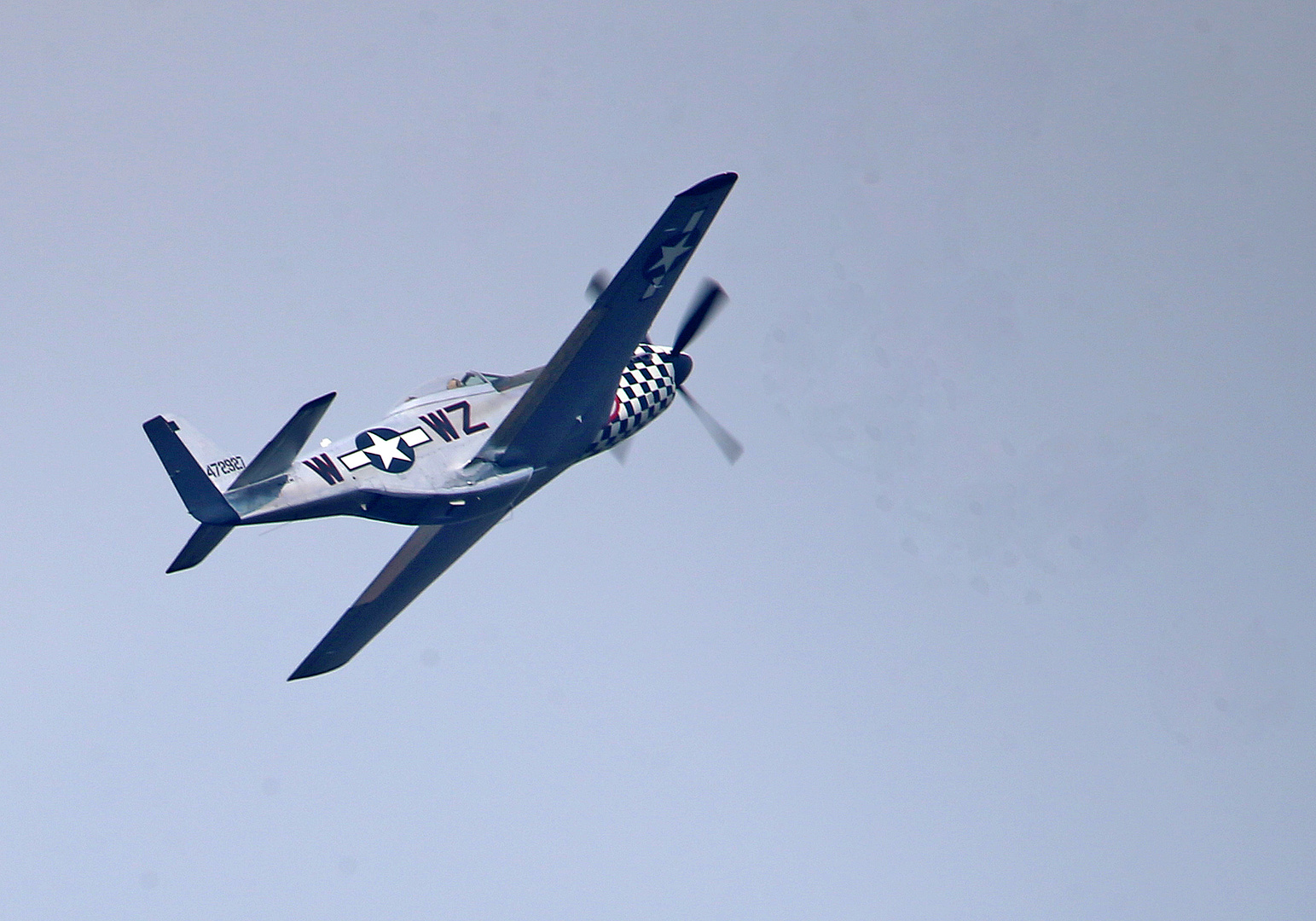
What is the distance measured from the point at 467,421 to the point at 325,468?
273cm

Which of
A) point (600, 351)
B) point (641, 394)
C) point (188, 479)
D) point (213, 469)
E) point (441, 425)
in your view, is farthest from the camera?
point (641, 394)

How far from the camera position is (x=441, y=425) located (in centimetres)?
3038

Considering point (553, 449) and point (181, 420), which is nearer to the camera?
point (181, 420)

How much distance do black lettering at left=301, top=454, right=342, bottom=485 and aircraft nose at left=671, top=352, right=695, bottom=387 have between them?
7.11 meters

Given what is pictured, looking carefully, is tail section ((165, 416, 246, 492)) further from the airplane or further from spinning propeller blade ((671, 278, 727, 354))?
spinning propeller blade ((671, 278, 727, 354))

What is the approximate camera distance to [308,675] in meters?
33.8

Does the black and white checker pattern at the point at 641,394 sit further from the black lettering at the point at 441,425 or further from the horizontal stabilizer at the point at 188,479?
the horizontal stabilizer at the point at 188,479

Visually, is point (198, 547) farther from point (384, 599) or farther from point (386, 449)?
point (384, 599)

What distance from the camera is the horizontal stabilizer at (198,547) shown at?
28.2m

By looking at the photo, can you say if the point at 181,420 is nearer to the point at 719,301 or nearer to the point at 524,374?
the point at 524,374

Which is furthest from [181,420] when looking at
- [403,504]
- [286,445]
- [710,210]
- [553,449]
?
[710,210]

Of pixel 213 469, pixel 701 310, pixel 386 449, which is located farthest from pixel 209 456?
pixel 701 310

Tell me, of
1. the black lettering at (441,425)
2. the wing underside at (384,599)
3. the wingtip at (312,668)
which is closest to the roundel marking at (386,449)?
the black lettering at (441,425)

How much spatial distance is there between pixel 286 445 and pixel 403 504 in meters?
2.30
